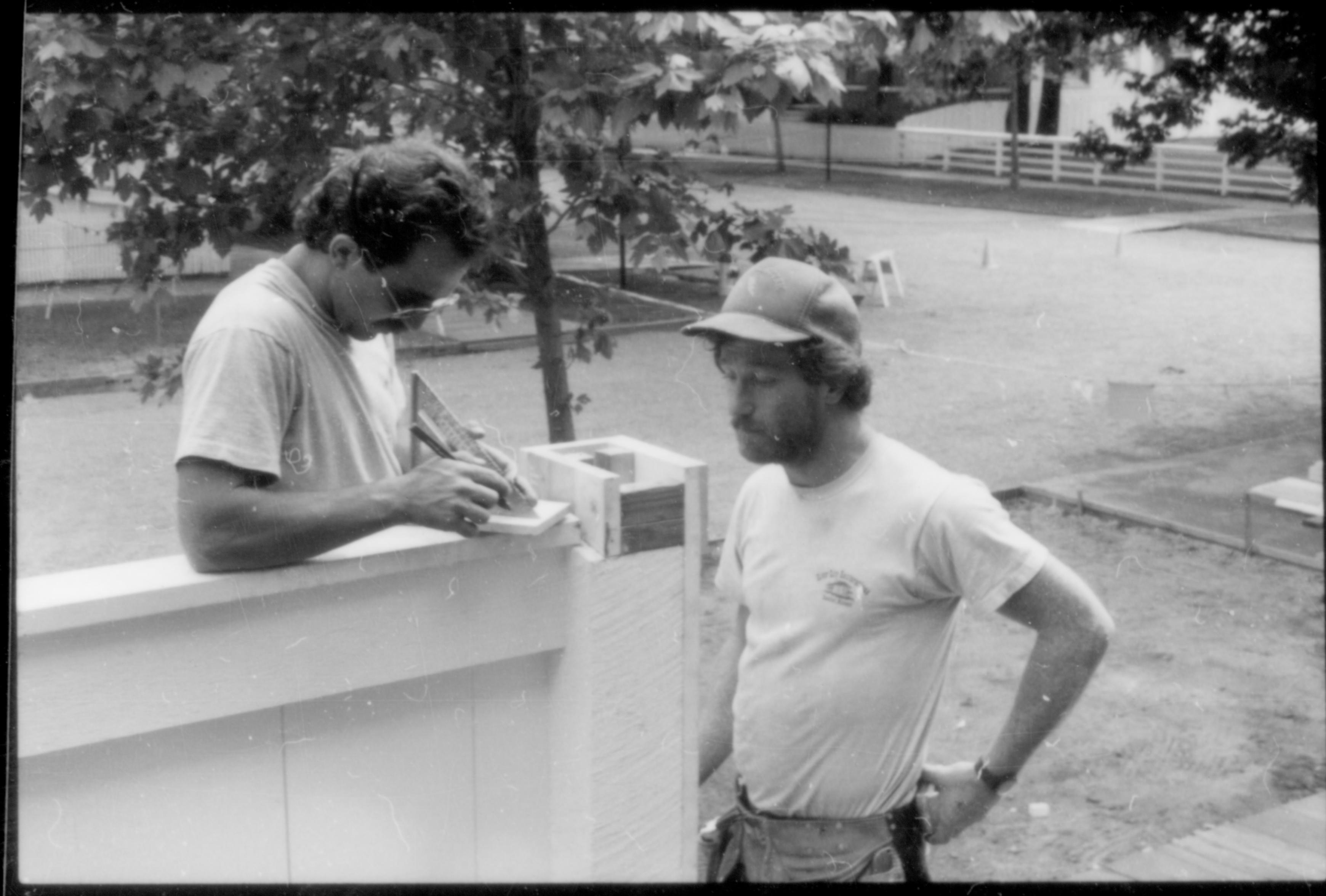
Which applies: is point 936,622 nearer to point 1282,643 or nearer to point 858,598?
point 858,598

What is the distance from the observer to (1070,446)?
9188mm

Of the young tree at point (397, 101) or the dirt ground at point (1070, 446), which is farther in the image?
the dirt ground at point (1070, 446)

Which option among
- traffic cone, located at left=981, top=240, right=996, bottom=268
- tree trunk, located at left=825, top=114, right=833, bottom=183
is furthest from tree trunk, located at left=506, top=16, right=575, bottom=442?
traffic cone, located at left=981, top=240, right=996, bottom=268

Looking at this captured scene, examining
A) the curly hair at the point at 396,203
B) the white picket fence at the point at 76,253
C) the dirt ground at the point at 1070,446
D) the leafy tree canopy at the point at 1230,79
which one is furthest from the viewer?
the leafy tree canopy at the point at 1230,79

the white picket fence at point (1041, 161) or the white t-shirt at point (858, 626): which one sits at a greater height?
the white picket fence at point (1041, 161)

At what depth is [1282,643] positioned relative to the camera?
5840 mm

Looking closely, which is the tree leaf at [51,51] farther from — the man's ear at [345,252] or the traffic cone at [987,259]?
the traffic cone at [987,259]

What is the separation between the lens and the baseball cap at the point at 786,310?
2203 mm

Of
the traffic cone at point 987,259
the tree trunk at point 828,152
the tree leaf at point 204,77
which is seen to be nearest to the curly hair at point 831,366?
the tree leaf at point 204,77

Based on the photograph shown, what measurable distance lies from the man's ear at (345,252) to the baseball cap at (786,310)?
1.82 feet

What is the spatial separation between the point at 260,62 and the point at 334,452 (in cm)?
217

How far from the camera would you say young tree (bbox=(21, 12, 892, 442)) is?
3459 millimetres

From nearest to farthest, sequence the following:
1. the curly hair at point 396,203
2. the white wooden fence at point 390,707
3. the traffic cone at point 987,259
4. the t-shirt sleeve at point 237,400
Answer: the white wooden fence at point 390,707 → the t-shirt sleeve at point 237,400 → the curly hair at point 396,203 → the traffic cone at point 987,259

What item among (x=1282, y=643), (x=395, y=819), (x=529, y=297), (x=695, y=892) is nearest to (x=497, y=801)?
(x=395, y=819)
